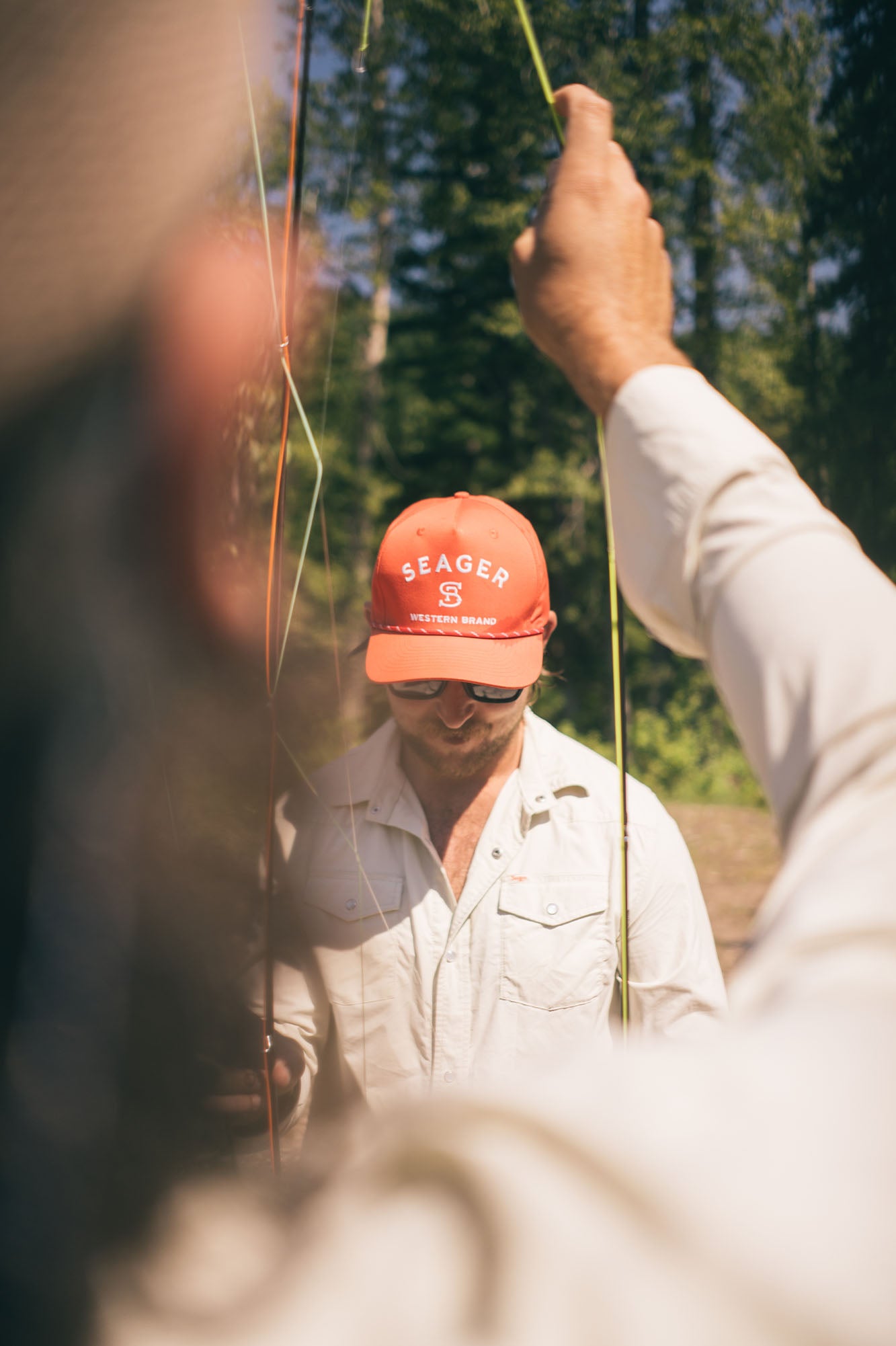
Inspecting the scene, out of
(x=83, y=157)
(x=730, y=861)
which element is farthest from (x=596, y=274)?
(x=730, y=861)

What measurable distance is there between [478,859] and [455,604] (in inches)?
16.9

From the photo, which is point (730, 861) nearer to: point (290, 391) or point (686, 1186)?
point (290, 391)

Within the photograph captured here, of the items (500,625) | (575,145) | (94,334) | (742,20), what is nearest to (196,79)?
(94,334)

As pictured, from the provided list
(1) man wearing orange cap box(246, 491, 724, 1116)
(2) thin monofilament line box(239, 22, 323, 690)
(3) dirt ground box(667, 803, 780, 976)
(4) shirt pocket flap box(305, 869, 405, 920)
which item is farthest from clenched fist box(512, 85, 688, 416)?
(3) dirt ground box(667, 803, 780, 976)

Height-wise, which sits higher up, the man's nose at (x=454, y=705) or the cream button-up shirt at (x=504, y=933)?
the man's nose at (x=454, y=705)

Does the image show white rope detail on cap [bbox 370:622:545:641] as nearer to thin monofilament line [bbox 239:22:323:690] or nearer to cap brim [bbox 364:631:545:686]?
cap brim [bbox 364:631:545:686]

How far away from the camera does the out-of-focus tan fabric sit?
0.39m

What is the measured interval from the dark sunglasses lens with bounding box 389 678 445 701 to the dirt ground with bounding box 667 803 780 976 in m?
3.23

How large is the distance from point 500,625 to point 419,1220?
1321 millimetres

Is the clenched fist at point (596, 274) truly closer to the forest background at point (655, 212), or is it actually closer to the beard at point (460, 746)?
the forest background at point (655, 212)

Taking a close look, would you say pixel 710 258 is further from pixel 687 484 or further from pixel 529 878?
pixel 687 484

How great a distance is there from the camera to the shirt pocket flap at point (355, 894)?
3.08 ft

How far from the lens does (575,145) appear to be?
58 centimetres

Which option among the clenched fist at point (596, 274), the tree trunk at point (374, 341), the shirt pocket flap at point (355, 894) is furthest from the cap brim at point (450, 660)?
the tree trunk at point (374, 341)
